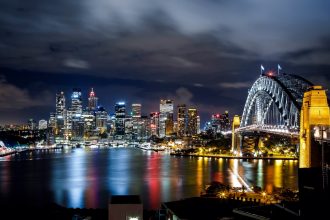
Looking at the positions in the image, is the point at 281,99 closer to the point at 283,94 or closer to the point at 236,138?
the point at 283,94

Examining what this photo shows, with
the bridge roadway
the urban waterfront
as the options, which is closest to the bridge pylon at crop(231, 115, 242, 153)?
the bridge roadway

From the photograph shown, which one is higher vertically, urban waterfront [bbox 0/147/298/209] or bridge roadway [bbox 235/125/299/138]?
bridge roadway [bbox 235/125/299/138]

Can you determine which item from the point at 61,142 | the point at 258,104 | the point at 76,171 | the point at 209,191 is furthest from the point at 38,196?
the point at 61,142

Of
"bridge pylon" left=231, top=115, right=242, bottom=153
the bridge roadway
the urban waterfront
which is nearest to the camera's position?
the urban waterfront

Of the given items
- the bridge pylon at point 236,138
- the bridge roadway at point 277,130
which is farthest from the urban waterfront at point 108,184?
the bridge pylon at point 236,138

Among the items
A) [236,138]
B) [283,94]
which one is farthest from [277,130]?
[236,138]

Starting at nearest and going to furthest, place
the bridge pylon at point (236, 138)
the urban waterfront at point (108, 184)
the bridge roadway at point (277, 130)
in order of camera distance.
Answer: the urban waterfront at point (108, 184), the bridge roadway at point (277, 130), the bridge pylon at point (236, 138)

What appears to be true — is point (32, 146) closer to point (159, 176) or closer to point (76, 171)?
point (76, 171)

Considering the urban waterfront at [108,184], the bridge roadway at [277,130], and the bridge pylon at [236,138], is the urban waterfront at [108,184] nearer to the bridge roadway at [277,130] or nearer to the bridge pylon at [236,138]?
the bridge roadway at [277,130]

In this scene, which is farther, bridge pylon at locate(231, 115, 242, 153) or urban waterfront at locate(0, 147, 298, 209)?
bridge pylon at locate(231, 115, 242, 153)

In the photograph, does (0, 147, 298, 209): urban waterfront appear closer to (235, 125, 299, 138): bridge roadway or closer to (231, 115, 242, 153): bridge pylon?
(235, 125, 299, 138): bridge roadway

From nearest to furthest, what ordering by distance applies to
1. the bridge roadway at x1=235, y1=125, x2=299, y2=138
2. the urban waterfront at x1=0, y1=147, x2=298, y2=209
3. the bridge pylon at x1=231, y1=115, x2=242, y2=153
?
1. the urban waterfront at x1=0, y1=147, x2=298, y2=209
2. the bridge roadway at x1=235, y1=125, x2=299, y2=138
3. the bridge pylon at x1=231, y1=115, x2=242, y2=153
